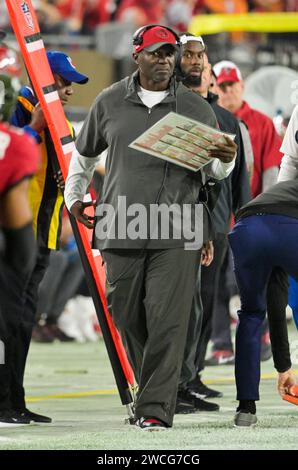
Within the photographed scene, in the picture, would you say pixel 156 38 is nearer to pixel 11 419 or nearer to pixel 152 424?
pixel 152 424

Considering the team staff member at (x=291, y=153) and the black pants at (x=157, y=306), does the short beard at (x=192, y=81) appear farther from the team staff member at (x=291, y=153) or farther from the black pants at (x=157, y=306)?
the black pants at (x=157, y=306)

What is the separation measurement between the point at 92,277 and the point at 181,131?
1265 millimetres

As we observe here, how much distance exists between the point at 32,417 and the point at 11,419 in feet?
0.40

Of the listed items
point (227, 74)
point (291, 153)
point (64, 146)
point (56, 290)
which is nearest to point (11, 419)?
point (64, 146)

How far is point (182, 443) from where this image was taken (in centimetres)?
659

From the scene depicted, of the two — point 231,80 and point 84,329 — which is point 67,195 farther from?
point 84,329

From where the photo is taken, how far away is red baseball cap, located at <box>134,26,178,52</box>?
7148 mm

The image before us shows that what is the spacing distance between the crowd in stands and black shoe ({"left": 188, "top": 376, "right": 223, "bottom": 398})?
9.58 metres

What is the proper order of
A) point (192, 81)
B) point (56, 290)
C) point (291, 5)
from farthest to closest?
point (291, 5)
point (56, 290)
point (192, 81)

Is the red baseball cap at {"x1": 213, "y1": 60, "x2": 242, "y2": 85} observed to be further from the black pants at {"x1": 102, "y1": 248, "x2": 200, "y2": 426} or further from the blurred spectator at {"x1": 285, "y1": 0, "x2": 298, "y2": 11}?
the blurred spectator at {"x1": 285, "y1": 0, "x2": 298, "y2": 11}

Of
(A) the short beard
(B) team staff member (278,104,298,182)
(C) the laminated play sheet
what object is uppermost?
(C) the laminated play sheet

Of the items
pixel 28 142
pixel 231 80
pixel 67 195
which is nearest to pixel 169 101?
pixel 67 195

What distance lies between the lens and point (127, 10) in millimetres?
19812

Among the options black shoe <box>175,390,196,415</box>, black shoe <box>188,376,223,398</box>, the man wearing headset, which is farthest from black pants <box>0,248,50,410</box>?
black shoe <box>188,376,223,398</box>
